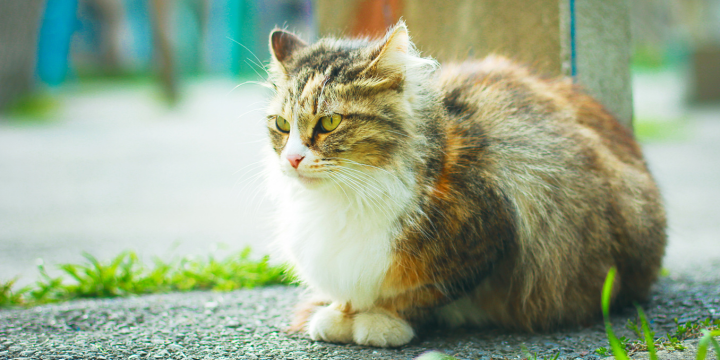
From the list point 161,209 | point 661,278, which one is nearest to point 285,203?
point 661,278

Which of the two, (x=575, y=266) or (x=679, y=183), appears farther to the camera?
(x=679, y=183)

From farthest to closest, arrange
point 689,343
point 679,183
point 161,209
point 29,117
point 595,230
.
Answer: point 29,117 < point 679,183 < point 161,209 < point 595,230 < point 689,343

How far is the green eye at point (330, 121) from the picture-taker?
78.5 inches

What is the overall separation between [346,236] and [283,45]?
91 centimetres

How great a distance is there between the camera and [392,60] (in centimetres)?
203

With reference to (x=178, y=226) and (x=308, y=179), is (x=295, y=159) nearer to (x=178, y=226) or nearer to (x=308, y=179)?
(x=308, y=179)

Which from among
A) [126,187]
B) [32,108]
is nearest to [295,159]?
[126,187]

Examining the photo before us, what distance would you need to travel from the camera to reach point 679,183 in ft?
20.6

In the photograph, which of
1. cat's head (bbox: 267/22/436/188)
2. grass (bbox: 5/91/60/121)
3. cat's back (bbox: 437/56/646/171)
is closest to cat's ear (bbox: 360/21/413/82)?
cat's head (bbox: 267/22/436/188)

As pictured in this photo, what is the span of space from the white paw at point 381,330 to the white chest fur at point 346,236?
2.7 inches

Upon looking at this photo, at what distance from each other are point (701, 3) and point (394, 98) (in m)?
26.5

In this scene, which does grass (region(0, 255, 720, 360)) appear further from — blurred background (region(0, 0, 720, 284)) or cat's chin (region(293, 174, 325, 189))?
cat's chin (region(293, 174, 325, 189))

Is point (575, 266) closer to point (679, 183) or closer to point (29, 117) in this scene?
point (679, 183)

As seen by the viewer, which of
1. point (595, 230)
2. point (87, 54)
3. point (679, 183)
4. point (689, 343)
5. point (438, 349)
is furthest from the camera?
Result: point (87, 54)
